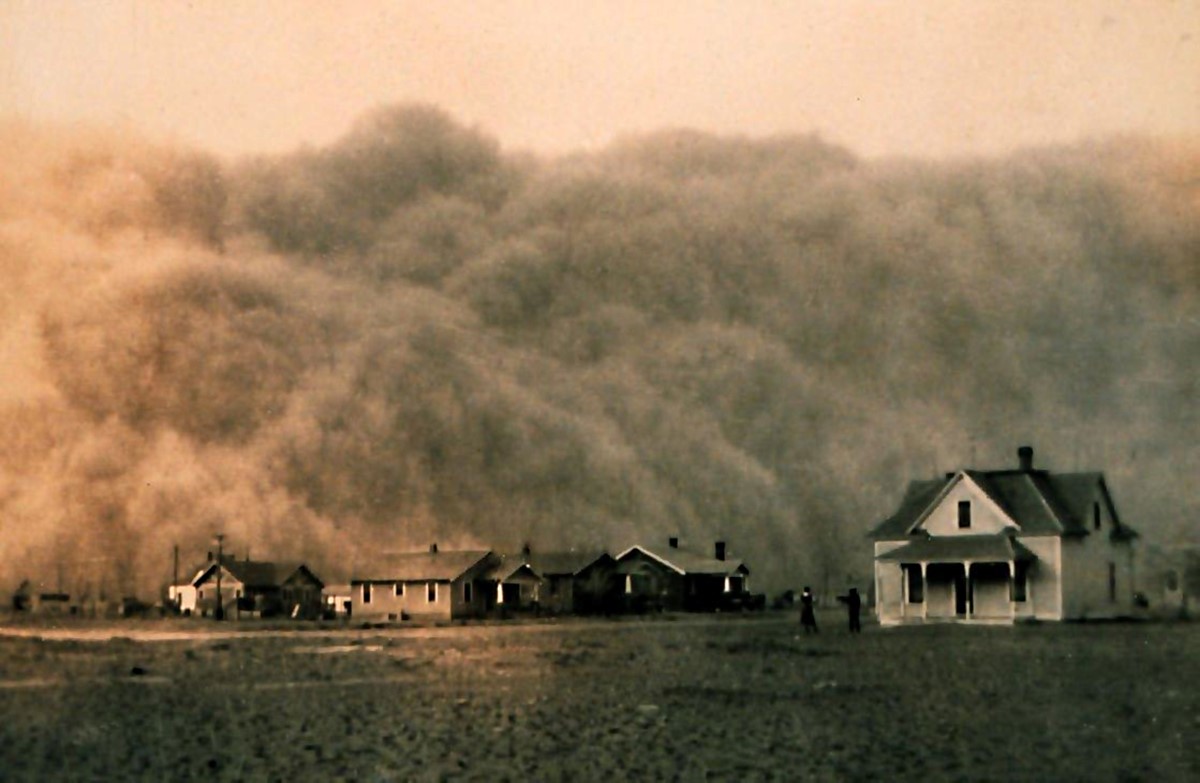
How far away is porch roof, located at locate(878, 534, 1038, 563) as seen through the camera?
2603 cm

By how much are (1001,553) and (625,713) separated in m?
16.1

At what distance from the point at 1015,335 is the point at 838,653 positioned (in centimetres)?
448

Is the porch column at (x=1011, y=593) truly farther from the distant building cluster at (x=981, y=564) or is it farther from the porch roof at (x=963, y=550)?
the porch roof at (x=963, y=550)

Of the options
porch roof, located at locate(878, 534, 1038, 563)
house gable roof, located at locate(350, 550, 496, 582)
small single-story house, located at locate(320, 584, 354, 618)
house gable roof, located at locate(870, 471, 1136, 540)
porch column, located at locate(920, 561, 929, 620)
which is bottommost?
small single-story house, located at locate(320, 584, 354, 618)

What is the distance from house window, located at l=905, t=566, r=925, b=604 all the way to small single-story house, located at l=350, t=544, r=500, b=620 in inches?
448

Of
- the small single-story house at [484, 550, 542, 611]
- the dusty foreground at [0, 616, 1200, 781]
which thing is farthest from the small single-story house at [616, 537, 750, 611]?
the dusty foreground at [0, 616, 1200, 781]

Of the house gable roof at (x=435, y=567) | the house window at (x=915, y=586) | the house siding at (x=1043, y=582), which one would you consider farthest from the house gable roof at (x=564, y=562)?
the house siding at (x=1043, y=582)

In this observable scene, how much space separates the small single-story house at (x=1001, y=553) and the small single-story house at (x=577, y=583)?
7678mm

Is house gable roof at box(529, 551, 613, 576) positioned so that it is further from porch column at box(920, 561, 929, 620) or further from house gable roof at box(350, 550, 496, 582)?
porch column at box(920, 561, 929, 620)

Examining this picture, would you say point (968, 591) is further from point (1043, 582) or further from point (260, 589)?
point (260, 589)

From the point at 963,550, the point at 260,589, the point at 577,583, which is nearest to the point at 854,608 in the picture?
the point at 963,550

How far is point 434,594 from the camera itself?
38250 mm

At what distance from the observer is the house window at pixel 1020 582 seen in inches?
1028

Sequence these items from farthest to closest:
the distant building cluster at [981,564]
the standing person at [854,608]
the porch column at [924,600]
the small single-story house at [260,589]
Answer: the small single-story house at [260,589]
the porch column at [924,600]
the distant building cluster at [981,564]
the standing person at [854,608]
